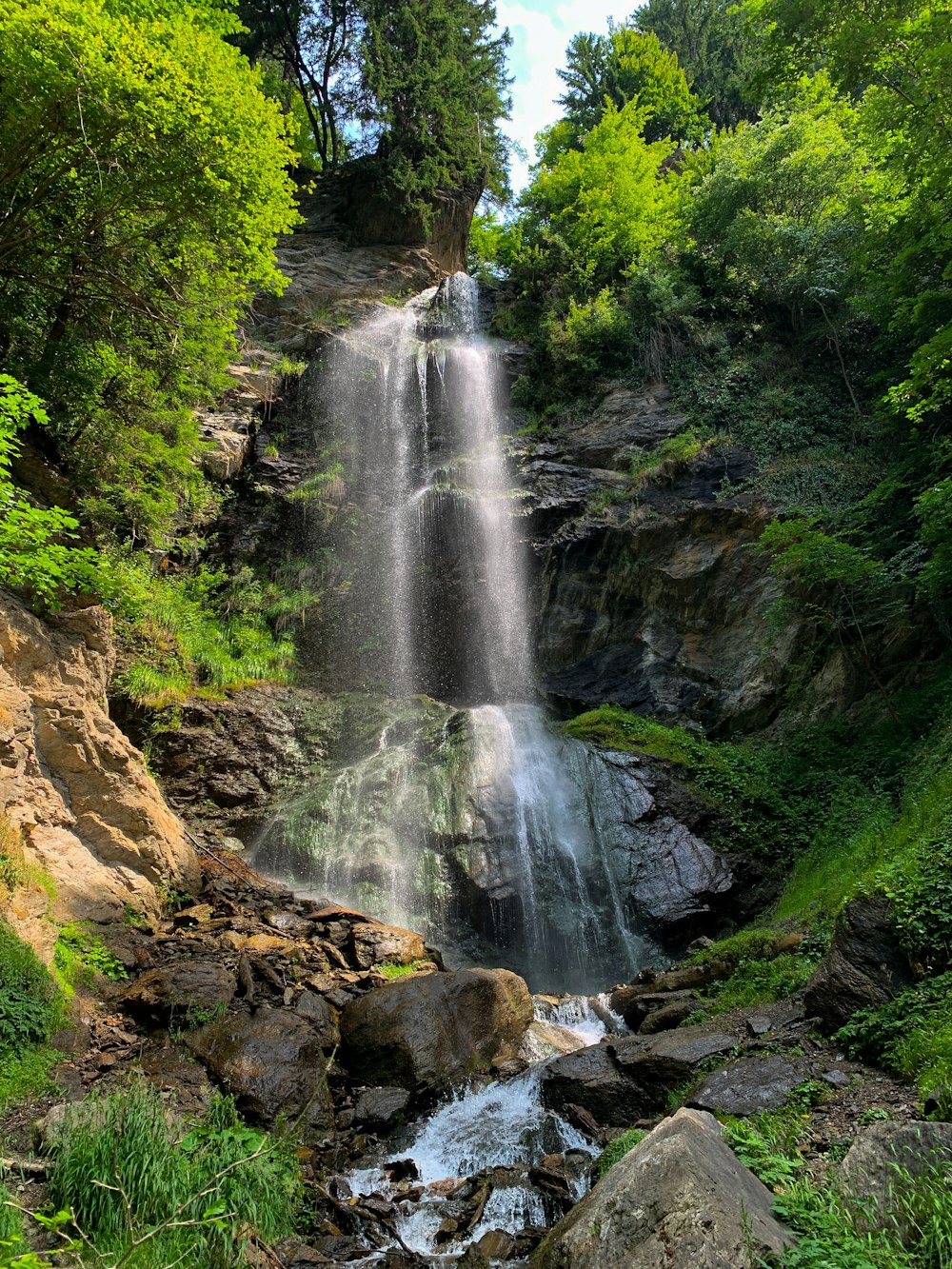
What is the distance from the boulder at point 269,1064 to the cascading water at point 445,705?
444 centimetres

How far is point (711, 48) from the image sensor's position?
33125mm

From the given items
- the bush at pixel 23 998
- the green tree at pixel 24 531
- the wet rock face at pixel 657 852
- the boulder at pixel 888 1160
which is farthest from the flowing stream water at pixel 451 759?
the green tree at pixel 24 531

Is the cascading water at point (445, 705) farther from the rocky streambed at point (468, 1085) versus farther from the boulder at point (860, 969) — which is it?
the boulder at point (860, 969)

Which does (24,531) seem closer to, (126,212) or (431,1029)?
(126,212)

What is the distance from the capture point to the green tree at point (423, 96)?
992 inches

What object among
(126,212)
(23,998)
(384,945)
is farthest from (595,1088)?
(126,212)

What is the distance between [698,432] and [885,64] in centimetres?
779

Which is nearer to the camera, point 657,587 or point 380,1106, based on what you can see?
point 380,1106

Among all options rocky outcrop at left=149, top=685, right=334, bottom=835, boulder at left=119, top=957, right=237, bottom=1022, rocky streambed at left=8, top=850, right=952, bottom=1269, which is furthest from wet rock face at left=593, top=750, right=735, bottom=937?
boulder at left=119, top=957, right=237, bottom=1022

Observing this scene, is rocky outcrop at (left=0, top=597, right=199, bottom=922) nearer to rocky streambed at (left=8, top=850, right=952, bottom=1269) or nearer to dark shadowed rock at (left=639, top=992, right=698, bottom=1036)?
rocky streambed at (left=8, top=850, right=952, bottom=1269)

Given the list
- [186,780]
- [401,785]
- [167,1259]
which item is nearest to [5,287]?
[186,780]

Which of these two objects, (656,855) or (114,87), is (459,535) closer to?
(656,855)

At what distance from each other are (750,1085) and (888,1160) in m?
1.64

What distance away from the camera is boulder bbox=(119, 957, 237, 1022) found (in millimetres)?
A: 6301
